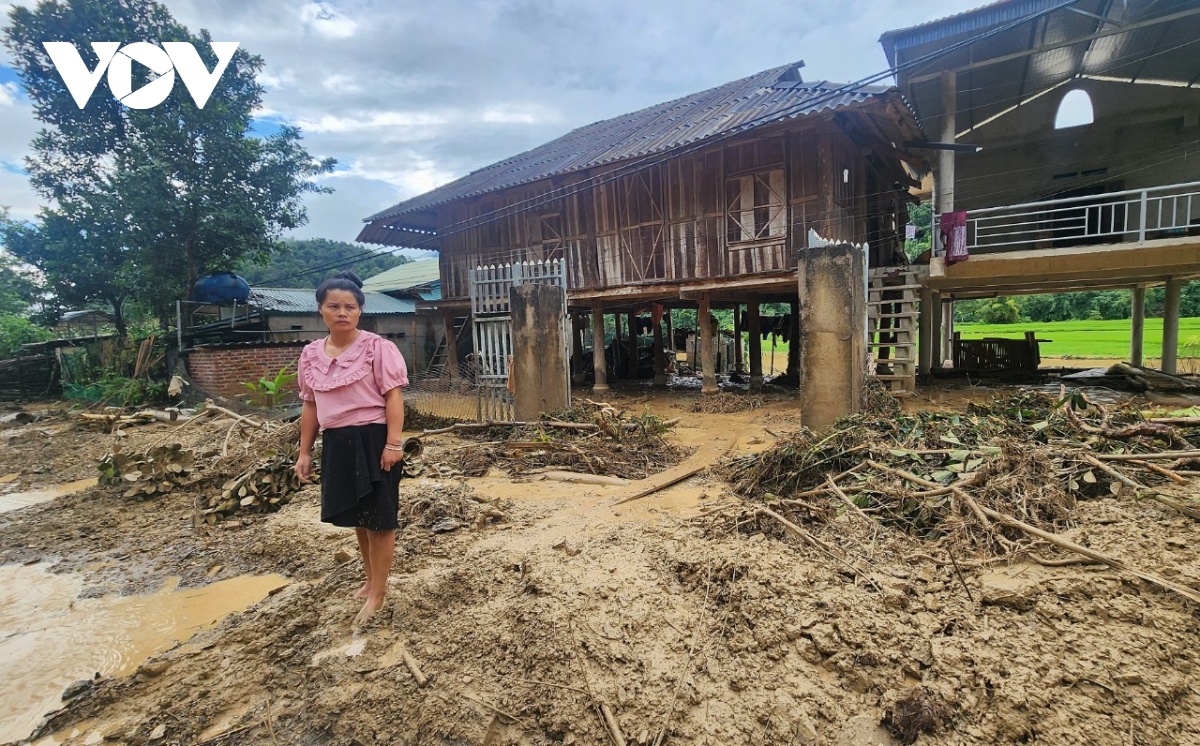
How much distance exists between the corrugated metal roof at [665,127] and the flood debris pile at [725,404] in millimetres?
4522

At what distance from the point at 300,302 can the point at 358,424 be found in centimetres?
1848

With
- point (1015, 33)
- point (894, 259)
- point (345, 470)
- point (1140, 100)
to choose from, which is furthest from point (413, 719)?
point (1140, 100)

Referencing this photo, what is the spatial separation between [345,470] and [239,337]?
16.1 meters

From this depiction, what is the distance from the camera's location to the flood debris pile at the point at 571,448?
5.46 m

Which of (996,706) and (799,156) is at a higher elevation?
(799,156)

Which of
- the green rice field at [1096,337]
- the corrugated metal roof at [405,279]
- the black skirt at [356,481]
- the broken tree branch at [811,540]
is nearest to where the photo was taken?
the broken tree branch at [811,540]

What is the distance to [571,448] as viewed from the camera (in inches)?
222

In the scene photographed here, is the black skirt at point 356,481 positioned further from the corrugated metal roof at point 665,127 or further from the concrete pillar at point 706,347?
the concrete pillar at point 706,347

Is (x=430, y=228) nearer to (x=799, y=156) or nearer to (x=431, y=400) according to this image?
(x=431, y=400)

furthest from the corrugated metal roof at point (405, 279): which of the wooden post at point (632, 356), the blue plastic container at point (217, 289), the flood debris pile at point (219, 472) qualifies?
the flood debris pile at point (219, 472)

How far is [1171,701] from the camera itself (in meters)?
1.61

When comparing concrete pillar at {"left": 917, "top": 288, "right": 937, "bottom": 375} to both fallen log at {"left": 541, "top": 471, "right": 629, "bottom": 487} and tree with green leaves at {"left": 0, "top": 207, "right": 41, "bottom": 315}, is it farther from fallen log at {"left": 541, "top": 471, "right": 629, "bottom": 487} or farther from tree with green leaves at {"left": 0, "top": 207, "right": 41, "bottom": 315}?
tree with green leaves at {"left": 0, "top": 207, "right": 41, "bottom": 315}

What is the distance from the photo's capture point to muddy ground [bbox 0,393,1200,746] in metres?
1.73

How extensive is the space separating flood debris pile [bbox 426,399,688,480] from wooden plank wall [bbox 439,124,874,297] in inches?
196
